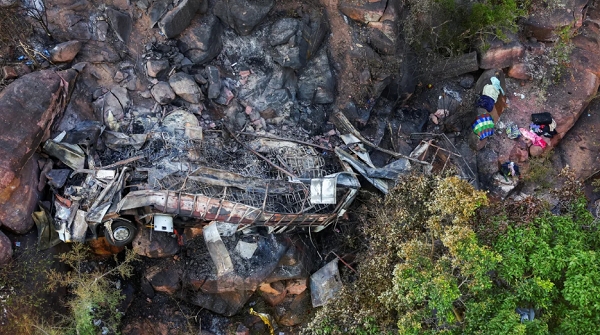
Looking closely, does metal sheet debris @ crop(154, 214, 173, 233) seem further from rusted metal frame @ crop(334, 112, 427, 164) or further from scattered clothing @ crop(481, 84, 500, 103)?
scattered clothing @ crop(481, 84, 500, 103)

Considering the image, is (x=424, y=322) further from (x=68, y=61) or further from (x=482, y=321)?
(x=68, y=61)

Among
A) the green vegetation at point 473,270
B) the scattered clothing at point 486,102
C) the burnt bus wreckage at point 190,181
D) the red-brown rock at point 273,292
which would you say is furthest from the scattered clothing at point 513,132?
the red-brown rock at point 273,292

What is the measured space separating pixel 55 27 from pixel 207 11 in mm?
2795

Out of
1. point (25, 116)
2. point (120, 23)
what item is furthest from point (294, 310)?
point (120, 23)

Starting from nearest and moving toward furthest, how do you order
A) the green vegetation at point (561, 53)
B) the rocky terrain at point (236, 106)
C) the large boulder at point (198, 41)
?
the rocky terrain at point (236, 106) < the large boulder at point (198, 41) < the green vegetation at point (561, 53)

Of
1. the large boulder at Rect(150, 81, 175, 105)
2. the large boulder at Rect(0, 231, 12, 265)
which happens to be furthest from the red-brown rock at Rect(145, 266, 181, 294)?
the large boulder at Rect(150, 81, 175, 105)

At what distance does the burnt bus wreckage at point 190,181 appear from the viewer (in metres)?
9.19

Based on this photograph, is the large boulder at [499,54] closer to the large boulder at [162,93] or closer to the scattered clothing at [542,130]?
the scattered clothing at [542,130]

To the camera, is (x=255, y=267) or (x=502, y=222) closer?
(x=502, y=222)

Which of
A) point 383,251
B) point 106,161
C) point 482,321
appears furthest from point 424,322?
point 106,161

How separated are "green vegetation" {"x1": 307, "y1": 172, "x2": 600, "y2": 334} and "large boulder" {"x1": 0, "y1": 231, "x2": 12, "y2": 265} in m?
4.88

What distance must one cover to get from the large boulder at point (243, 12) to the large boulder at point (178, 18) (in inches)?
18.6

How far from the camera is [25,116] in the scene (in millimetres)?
9125

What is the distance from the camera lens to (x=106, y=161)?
962 cm
